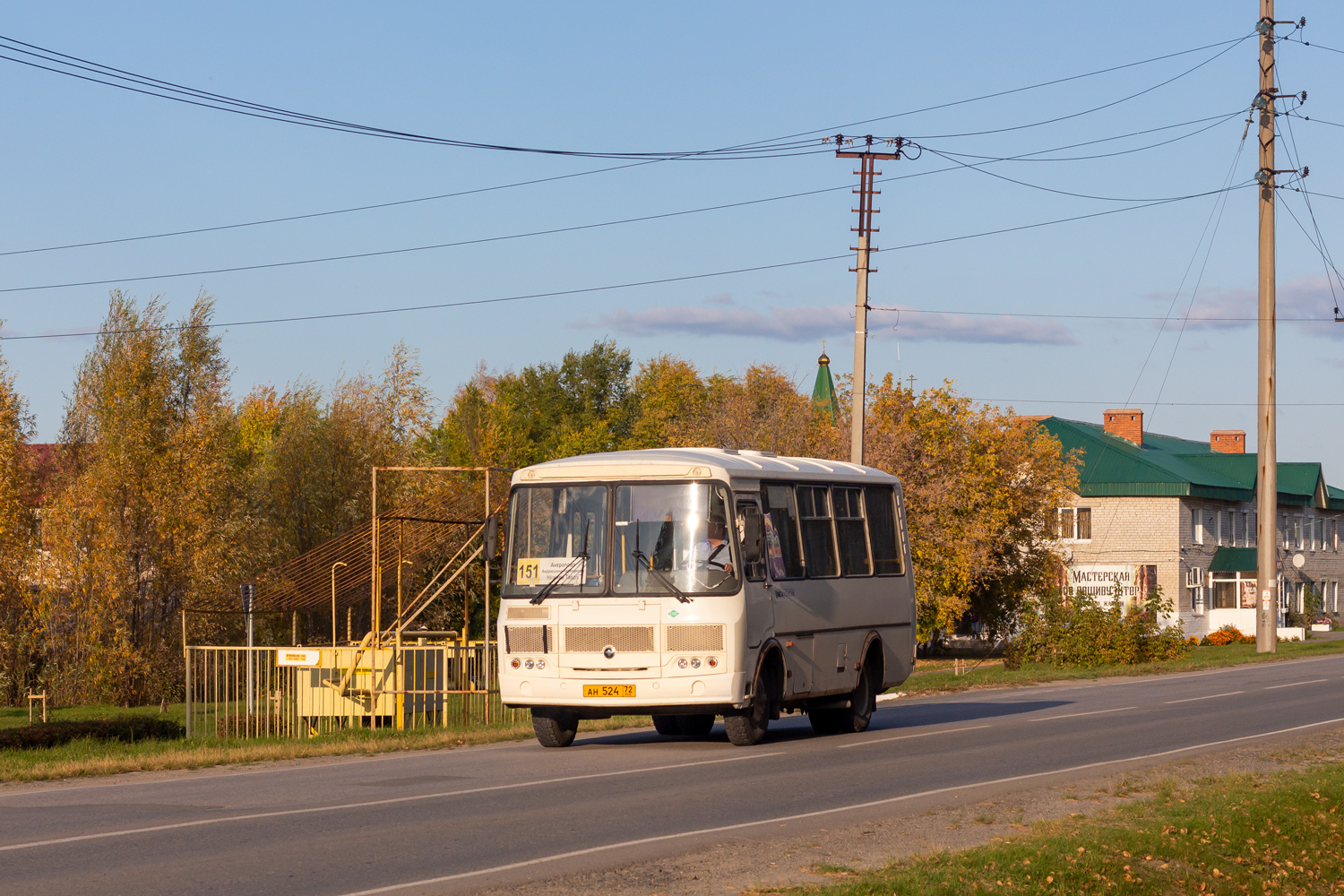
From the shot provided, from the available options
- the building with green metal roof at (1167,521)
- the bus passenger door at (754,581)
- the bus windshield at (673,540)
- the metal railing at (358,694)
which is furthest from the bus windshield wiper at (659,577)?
the building with green metal roof at (1167,521)

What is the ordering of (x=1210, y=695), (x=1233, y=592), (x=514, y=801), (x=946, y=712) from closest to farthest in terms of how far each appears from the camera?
(x=514, y=801) → (x=946, y=712) → (x=1210, y=695) → (x=1233, y=592)

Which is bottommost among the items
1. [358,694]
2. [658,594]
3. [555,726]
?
[358,694]

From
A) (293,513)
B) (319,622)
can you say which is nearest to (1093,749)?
(319,622)

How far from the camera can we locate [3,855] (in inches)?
391

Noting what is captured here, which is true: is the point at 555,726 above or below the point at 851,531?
below

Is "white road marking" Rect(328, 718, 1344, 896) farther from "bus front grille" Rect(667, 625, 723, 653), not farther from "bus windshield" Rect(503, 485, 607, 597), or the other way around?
"bus windshield" Rect(503, 485, 607, 597)

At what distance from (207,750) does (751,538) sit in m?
6.63

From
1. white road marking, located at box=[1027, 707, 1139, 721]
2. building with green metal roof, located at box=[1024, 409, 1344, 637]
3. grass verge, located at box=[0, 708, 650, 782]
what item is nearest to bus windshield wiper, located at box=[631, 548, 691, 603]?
grass verge, located at box=[0, 708, 650, 782]

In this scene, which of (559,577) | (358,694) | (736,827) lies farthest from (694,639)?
(358,694)

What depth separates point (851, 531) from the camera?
20.1 meters

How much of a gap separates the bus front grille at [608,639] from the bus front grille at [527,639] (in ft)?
0.77

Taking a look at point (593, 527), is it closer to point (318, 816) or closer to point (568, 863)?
point (318, 816)

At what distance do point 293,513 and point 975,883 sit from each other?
146 feet

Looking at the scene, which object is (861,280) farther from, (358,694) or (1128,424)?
(1128,424)
